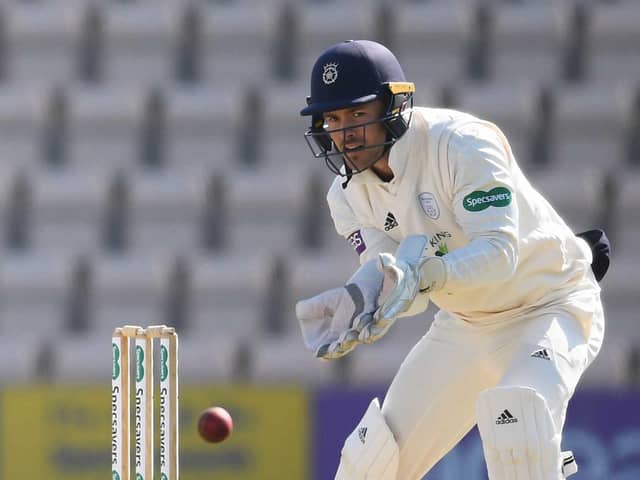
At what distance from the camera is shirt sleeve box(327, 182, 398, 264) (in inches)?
125

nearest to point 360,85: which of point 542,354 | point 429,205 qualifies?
point 429,205

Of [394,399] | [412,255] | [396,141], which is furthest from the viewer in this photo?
[394,399]

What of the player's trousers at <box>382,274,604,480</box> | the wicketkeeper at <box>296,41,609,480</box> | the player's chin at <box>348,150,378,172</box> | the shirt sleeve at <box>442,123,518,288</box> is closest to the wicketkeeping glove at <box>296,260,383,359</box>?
the wicketkeeper at <box>296,41,609,480</box>

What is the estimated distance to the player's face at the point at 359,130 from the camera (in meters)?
2.96

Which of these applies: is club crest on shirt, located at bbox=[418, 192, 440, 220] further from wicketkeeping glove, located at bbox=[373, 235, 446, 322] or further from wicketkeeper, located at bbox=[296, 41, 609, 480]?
wicketkeeping glove, located at bbox=[373, 235, 446, 322]

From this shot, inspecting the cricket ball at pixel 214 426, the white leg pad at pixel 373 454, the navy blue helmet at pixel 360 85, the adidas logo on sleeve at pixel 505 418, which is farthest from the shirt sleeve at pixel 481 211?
the cricket ball at pixel 214 426

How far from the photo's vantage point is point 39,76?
7.44 m

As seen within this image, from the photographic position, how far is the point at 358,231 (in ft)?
10.7

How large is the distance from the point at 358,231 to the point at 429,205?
31 cm

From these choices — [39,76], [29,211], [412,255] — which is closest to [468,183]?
[412,255]

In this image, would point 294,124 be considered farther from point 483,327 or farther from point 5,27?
point 483,327

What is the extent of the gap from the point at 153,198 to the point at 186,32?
3.52 feet

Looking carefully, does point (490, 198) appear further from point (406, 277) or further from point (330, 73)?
point (330, 73)

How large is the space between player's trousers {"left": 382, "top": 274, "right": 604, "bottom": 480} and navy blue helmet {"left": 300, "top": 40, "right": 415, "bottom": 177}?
50 cm
